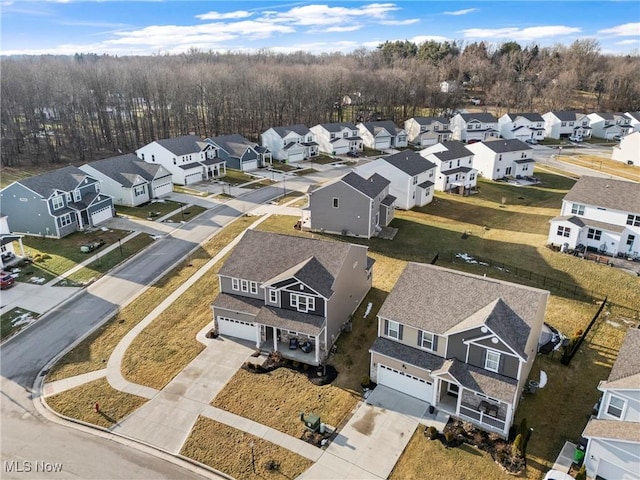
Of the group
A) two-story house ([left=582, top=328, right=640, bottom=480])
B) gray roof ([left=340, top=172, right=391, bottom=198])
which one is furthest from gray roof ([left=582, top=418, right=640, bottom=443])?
gray roof ([left=340, top=172, right=391, bottom=198])

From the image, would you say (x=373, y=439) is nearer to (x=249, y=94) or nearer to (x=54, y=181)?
(x=54, y=181)

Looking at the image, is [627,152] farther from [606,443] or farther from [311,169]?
[606,443]

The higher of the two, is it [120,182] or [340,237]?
[120,182]

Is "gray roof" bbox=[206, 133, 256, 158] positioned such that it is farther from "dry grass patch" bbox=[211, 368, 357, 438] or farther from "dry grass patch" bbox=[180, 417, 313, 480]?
"dry grass patch" bbox=[180, 417, 313, 480]

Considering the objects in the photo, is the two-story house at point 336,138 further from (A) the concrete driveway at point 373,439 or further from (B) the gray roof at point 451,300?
(A) the concrete driveway at point 373,439

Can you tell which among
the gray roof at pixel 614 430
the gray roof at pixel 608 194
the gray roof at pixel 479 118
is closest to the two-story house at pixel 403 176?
the gray roof at pixel 608 194

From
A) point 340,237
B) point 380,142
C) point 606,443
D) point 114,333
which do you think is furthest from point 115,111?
point 606,443
